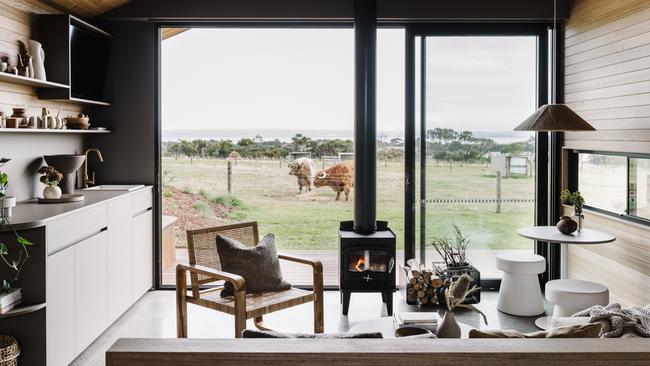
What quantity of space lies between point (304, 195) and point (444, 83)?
5.17 feet

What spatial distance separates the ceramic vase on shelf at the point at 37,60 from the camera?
4.02 m

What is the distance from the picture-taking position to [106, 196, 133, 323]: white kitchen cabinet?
4.16 meters

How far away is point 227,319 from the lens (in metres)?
4.53

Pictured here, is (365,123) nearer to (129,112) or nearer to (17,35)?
(129,112)

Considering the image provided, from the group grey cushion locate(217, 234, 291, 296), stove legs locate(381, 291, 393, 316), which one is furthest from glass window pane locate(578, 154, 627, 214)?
grey cushion locate(217, 234, 291, 296)

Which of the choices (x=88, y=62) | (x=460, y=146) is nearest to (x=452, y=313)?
(x=460, y=146)

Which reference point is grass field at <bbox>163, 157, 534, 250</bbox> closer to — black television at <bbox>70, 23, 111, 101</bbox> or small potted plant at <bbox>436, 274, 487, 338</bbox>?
black television at <bbox>70, 23, 111, 101</bbox>

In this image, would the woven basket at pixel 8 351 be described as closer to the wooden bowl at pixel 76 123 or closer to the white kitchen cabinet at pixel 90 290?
the white kitchen cabinet at pixel 90 290

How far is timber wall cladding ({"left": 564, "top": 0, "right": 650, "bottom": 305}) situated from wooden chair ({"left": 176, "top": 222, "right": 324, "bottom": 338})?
2149mm

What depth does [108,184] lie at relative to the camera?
5.25m

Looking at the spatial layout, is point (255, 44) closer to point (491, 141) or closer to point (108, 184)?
point (108, 184)

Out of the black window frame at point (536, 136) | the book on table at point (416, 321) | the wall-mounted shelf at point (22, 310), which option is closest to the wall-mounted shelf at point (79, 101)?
the wall-mounted shelf at point (22, 310)

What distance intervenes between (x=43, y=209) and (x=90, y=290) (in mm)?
585

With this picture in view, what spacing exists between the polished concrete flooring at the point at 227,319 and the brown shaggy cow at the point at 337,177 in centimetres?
103
